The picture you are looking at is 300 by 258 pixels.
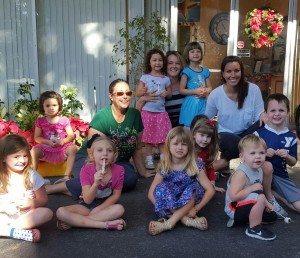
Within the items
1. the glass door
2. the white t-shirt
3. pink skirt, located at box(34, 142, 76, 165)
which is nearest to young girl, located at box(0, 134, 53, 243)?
pink skirt, located at box(34, 142, 76, 165)

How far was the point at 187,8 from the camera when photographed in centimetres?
698

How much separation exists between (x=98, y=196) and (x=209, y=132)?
1.26 m

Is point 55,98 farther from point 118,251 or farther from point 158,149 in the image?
point 118,251

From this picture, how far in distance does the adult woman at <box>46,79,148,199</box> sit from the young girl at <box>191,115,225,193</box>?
2.35 ft

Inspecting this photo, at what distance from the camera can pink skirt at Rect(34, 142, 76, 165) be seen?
4.41 meters

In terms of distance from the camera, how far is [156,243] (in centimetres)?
297

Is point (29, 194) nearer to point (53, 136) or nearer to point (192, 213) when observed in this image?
point (192, 213)

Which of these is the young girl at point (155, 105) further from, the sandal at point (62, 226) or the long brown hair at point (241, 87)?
the sandal at point (62, 226)

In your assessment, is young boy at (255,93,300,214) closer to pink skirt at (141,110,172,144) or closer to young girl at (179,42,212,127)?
young girl at (179,42,212,127)

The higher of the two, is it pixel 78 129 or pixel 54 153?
pixel 78 129

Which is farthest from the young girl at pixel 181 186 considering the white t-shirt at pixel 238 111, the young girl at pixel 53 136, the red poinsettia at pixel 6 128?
the red poinsettia at pixel 6 128

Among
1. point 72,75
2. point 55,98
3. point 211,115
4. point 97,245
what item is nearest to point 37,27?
point 72,75

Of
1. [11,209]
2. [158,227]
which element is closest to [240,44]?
[158,227]

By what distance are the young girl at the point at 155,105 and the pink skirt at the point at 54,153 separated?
103 centimetres
